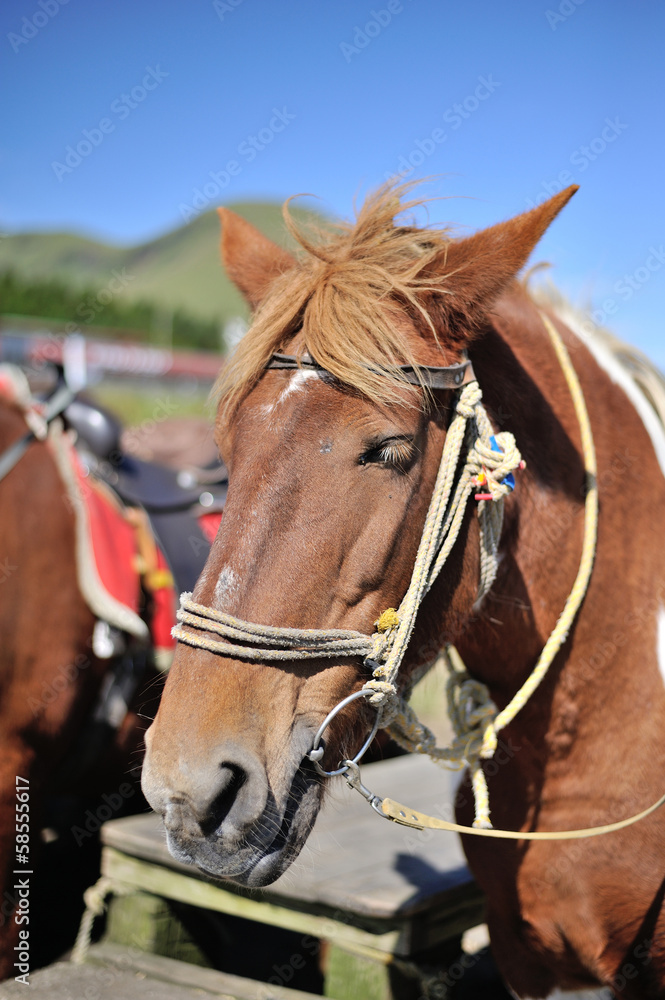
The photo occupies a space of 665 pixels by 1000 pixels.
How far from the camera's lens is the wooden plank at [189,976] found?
235cm

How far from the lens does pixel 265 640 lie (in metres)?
1.27

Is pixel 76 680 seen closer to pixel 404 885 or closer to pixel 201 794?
pixel 404 885

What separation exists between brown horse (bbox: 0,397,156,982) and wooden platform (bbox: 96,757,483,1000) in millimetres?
366

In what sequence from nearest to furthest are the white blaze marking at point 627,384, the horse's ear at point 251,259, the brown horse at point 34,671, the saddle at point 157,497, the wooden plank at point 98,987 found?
the horse's ear at point 251,259
the white blaze marking at point 627,384
the wooden plank at point 98,987
the brown horse at point 34,671
the saddle at point 157,497

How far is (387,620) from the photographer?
1406 millimetres

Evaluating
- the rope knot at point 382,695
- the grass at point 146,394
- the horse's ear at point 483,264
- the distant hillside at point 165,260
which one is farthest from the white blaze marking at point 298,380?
the distant hillside at point 165,260

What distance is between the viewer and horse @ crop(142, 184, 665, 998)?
128 cm

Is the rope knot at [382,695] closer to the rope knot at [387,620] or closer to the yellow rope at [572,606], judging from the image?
the rope knot at [387,620]

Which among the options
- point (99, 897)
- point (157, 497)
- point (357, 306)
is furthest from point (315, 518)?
point (99, 897)

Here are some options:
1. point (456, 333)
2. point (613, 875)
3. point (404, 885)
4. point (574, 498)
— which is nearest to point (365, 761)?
point (404, 885)

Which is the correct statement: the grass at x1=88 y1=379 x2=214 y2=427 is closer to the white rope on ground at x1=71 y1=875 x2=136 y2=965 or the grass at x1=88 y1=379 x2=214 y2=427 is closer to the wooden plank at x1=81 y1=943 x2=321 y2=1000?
the white rope on ground at x1=71 y1=875 x2=136 y2=965

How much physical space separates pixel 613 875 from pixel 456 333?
131 centimetres

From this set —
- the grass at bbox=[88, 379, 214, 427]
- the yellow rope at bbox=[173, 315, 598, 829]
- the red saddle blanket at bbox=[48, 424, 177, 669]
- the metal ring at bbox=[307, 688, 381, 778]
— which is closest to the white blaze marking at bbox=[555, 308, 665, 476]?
the yellow rope at bbox=[173, 315, 598, 829]

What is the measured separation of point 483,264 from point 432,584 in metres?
0.66
